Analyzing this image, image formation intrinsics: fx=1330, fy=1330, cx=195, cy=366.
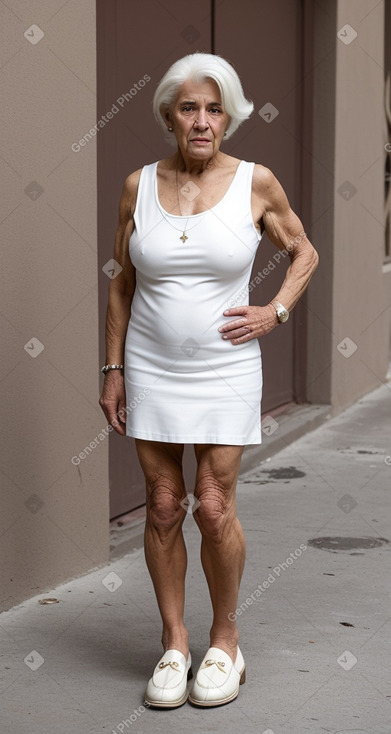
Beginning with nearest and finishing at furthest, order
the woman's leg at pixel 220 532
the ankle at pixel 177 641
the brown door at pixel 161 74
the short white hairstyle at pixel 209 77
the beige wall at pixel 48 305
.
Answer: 1. the short white hairstyle at pixel 209 77
2. the woman's leg at pixel 220 532
3. the ankle at pixel 177 641
4. the beige wall at pixel 48 305
5. the brown door at pixel 161 74

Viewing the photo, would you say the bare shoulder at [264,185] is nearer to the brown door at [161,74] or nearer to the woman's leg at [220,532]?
the woman's leg at [220,532]

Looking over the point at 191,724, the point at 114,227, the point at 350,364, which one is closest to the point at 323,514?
the point at 114,227

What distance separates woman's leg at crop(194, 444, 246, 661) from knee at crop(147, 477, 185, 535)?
81 millimetres

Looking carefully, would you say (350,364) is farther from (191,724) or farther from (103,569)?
(191,724)

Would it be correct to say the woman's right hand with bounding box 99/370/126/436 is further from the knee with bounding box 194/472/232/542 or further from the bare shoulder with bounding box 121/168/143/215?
the bare shoulder with bounding box 121/168/143/215

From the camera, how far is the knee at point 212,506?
14.5ft

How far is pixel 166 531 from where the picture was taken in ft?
14.9

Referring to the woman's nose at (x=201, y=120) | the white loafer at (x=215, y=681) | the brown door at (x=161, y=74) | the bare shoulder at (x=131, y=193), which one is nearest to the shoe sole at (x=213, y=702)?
the white loafer at (x=215, y=681)

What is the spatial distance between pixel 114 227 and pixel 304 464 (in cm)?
256

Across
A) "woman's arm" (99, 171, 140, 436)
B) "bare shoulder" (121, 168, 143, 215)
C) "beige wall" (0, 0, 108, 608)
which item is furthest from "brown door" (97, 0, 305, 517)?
"bare shoulder" (121, 168, 143, 215)

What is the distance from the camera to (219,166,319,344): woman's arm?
4.42 m

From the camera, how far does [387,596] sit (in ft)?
18.9

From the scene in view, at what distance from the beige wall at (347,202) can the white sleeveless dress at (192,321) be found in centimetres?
577

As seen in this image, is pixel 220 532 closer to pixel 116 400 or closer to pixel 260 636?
pixel 116 400
